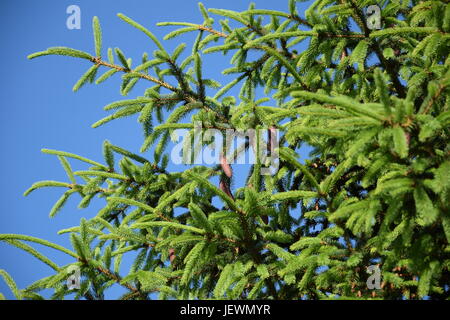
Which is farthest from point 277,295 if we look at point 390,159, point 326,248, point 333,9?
point 333,9

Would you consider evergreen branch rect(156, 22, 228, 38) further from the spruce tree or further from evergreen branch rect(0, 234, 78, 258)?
evergreen branch rect(0, 234, 78, 258)

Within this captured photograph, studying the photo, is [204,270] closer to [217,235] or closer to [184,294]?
[184,294]

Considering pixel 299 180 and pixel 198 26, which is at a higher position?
pixel 198 26

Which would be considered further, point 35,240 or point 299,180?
point 299,180

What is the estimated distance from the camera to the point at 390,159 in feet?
7.88

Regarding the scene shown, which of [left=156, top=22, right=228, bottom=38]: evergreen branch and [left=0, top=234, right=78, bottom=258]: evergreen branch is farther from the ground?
[left=156, top=22, right=228, bottom=38]: evergreen branch

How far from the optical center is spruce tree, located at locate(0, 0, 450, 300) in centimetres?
238

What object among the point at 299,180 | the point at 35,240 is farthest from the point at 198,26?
the point at 35,240

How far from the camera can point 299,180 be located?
4.27 meters

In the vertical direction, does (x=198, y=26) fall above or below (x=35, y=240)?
above

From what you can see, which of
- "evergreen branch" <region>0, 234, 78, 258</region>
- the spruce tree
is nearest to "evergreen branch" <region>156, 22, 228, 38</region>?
the spruce tree

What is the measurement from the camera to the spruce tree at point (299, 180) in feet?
7.82

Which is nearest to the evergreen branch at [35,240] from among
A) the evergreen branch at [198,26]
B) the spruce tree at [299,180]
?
the spruce tree at [299,180]

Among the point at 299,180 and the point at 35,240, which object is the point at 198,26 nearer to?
the point at 299,180
